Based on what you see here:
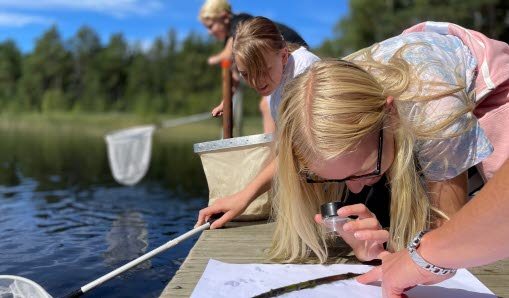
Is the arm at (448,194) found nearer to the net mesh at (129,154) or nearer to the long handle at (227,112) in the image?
the long handle at (227,112)

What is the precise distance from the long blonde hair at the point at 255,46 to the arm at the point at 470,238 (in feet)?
4.66

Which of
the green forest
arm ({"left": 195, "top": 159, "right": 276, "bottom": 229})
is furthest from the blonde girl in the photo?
the green forest

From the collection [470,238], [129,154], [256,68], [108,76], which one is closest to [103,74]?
[108,76]

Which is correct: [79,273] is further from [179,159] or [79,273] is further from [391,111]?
[179,159]

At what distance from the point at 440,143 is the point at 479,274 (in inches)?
19.8

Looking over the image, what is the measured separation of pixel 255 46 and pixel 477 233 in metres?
1.70

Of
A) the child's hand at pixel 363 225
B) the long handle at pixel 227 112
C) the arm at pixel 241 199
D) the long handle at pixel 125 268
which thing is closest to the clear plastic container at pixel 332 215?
the child's hand at pixel 363 225

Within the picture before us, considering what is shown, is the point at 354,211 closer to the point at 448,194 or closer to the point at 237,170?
the point at 448,194

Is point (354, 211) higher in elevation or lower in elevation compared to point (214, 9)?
lower

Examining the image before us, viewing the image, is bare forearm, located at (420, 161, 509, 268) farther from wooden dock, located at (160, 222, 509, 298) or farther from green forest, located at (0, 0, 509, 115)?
green forest, located at (0, 0, 509, 115)

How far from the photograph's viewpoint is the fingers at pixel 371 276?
5.21ft

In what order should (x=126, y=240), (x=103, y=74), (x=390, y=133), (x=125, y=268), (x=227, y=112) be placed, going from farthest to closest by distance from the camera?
(x=103, y=74) → (x=126, y=240) → (x=227, y=112) → (x=125, y=268) → (x=390, y=133)

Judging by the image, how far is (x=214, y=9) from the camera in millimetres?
4926

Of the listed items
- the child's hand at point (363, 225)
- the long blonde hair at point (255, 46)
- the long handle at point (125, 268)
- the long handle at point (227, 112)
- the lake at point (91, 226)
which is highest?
the long blonde hair at point (255, 46)
